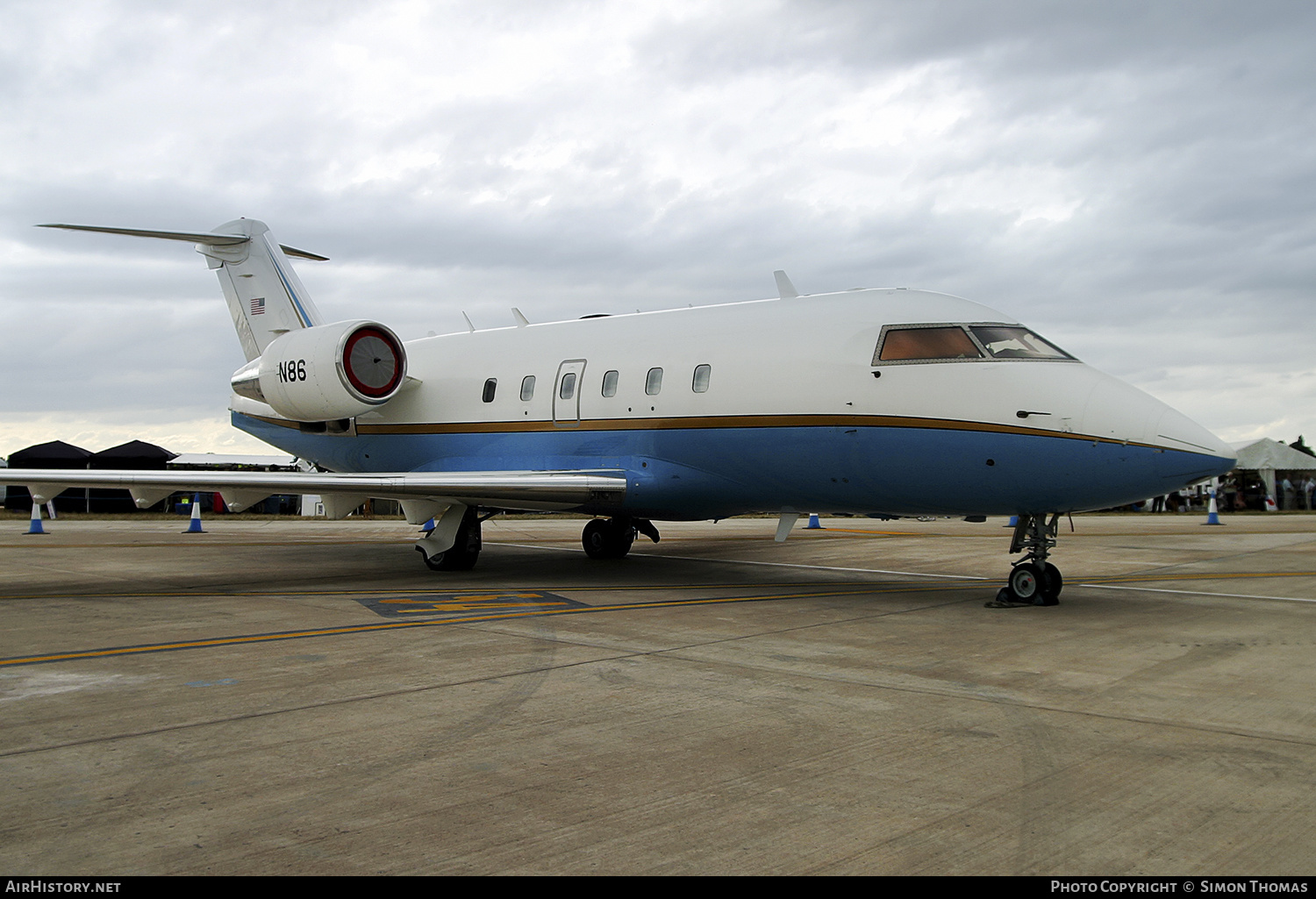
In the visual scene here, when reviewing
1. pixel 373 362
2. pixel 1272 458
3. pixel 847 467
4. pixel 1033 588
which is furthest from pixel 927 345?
pixel 1272 458

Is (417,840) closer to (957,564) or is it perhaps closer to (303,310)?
(957,564)

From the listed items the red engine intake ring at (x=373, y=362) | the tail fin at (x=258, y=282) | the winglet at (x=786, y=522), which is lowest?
the winglet at (x=786, y=522)

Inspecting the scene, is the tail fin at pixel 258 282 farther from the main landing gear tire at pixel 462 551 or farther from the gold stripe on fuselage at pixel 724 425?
the main landing gear tire at pixel 462 551

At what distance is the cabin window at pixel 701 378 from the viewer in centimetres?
1163

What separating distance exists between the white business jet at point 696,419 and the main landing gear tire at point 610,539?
3cm

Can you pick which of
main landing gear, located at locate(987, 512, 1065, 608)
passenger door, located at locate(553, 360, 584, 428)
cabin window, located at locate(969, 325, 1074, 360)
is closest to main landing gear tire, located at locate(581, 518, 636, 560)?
passenger door, located at locate(553, 360, 584, 428)

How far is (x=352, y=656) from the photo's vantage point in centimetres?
707

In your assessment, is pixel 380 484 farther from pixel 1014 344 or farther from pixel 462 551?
pixel 1014 344

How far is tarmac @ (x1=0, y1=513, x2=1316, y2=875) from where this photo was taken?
11.3 feet

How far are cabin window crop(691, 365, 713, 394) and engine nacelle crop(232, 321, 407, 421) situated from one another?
5.26 m

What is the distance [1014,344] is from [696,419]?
379 centimetres

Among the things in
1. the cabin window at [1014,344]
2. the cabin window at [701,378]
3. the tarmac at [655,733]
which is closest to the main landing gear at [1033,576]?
the tarmac at [655,733]

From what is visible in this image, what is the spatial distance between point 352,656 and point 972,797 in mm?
4791
